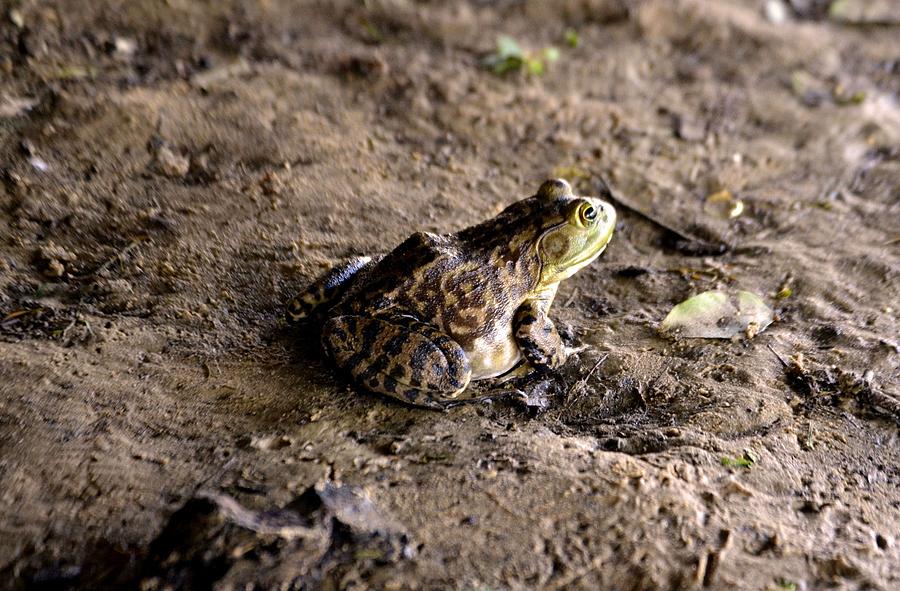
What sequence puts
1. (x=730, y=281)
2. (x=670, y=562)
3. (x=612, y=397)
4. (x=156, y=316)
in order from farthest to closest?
1. (x=730, y=281)
2. (x=156, y=316)
3. (x=612, y=397)
4. (x=670, y=562)

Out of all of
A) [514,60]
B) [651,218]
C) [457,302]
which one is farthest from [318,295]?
[514,60]

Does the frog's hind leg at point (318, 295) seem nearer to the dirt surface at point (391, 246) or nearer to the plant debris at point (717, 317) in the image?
the dirt surface at point (391, 246)

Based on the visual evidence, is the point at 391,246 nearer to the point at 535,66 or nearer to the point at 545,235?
the point at 545,235

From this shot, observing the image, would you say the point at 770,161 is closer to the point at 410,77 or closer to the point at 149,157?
the point at 410,77

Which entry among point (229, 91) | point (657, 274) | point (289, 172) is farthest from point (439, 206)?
point (229, 91)

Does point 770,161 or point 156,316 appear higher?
point 156,316
